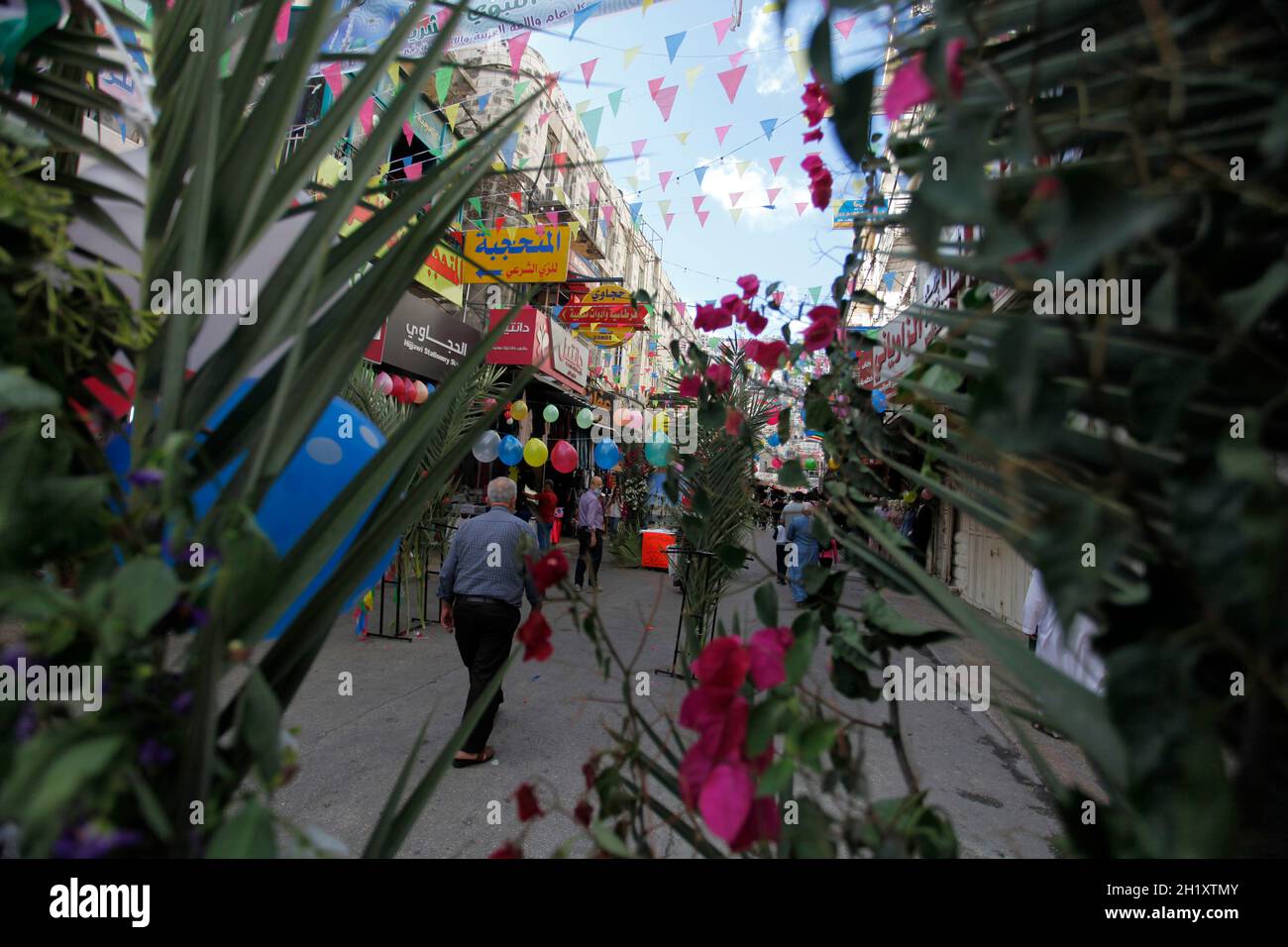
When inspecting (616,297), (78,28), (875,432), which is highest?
(616,297)

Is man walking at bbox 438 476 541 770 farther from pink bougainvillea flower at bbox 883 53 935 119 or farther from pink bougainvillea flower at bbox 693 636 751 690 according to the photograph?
pink bougainvillea flower at bbox 883 53 935 119

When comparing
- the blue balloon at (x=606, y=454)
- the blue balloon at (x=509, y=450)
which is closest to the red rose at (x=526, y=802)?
the blue balloon at (x=509, y=450)

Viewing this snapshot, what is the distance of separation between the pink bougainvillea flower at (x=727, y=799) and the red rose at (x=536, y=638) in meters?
0.34

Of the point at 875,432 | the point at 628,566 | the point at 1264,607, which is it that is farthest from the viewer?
the point at 628,566

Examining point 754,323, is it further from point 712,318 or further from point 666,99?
point 666,99

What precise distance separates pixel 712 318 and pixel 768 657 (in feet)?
4.04

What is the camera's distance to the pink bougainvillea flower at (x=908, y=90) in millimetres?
548

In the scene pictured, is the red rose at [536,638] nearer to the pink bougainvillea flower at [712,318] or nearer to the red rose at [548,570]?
the red rose at [548,570]

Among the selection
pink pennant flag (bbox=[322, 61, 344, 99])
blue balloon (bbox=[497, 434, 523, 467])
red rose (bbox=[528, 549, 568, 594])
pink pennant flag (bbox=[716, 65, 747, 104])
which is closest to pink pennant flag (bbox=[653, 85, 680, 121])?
pink pennant flag (bbox=[716, 65, 747, 104])
